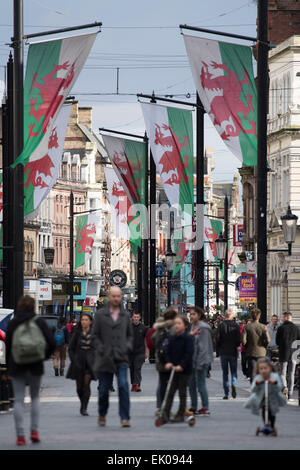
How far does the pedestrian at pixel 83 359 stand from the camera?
2252 centimetres

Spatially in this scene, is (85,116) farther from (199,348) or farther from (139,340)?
(199,348)

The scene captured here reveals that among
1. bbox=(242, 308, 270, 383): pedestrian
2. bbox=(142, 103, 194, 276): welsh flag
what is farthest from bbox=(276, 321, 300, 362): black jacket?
bbox=(142, 103, 194, 276): welsh flag

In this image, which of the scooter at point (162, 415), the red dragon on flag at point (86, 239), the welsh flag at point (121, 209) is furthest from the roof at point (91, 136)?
the scooter at point (162, 415)

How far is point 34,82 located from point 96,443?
11.1 metres

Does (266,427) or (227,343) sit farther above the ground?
(227,343)

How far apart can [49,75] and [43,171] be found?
2820mm

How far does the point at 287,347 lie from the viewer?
1083 inches

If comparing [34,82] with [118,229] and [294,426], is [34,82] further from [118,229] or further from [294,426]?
[118,229]

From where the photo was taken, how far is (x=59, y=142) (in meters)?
28.7

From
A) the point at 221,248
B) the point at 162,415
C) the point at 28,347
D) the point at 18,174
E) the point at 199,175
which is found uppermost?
the point at 199,175

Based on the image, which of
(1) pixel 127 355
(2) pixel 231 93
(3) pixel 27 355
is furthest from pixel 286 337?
(3) pixel 27 355

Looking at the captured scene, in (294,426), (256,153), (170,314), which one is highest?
(256,153)

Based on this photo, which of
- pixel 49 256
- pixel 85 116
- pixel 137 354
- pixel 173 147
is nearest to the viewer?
pixel 137 354

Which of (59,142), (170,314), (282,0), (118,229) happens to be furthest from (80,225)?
(170,314)
